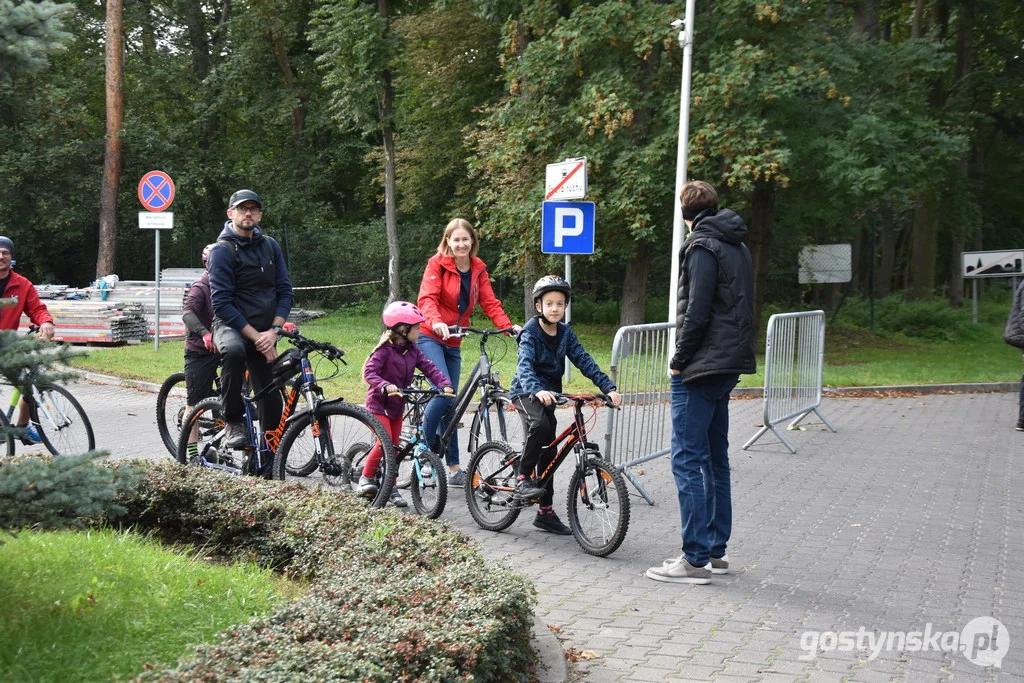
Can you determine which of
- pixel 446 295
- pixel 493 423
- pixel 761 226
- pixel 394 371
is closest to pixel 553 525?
pixel 493 423

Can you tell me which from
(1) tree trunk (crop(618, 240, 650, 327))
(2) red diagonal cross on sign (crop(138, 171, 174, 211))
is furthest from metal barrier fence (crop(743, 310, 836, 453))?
(1) tree trunk (crop(618, 240, 650, 327))

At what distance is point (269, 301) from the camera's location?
310 inches

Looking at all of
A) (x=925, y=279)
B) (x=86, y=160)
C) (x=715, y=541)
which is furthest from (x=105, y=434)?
(x=925, y=279)

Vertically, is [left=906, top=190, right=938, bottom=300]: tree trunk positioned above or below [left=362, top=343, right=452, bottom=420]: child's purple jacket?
above

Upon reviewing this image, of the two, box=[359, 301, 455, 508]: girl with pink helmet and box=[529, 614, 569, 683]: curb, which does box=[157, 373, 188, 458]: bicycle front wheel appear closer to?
box=[359, 301, 455, 508]: girl with pink helmet

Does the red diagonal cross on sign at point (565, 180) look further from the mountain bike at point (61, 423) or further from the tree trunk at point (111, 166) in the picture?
the tree trunk at point (111, 166)

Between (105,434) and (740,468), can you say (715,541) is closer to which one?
(740,468)

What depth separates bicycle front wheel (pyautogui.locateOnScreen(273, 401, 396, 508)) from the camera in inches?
289

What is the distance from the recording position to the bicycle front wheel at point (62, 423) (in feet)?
28.9

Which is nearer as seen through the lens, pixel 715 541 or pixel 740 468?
pixel 715 541

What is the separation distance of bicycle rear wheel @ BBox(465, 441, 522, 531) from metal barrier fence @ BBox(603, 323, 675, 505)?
48.0 inches

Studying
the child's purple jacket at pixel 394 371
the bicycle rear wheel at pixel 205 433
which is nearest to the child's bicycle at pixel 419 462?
the child's purple jacket at pixel 394 371

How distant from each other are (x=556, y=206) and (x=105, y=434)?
575 cm

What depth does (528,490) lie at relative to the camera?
7031mm
